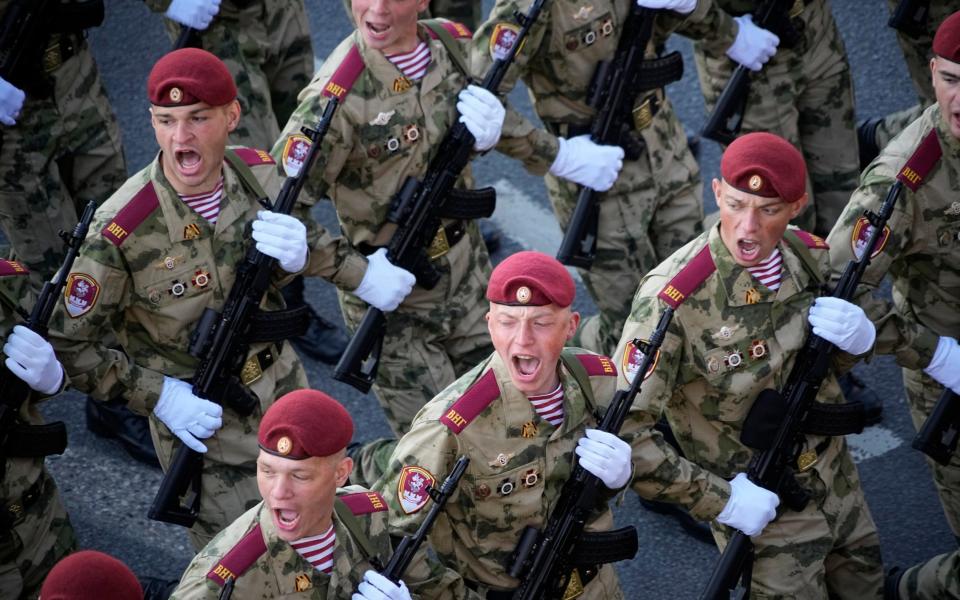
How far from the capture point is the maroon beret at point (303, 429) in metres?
5.44

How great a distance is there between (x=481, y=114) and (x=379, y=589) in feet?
8.51

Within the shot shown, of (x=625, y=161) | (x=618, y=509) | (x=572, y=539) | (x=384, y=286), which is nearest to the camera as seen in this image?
(x=572, y=539)

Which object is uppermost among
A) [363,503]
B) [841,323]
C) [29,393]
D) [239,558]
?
[841,323]

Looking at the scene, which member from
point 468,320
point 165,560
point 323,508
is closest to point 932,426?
point 468,320

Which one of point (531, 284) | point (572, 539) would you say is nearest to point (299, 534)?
point (572, 539)

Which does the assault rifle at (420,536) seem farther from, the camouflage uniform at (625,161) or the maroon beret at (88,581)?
the camouflage uniform at (625,161)

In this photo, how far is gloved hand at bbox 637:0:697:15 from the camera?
7854mm

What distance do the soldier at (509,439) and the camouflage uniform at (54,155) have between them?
2.91 metres

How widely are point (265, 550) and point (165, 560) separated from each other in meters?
2.17

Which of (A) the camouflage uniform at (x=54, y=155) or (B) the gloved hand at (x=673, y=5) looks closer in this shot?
(B) the gloved hand at (x=673, y=5)

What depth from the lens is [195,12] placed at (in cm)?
835

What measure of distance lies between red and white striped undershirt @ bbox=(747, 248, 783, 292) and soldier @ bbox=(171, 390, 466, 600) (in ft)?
6.06

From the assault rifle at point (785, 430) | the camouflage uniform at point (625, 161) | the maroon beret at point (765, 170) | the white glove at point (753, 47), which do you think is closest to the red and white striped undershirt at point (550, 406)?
the assault rifle at point (785, 430)

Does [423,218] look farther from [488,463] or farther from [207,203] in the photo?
[488,463]
